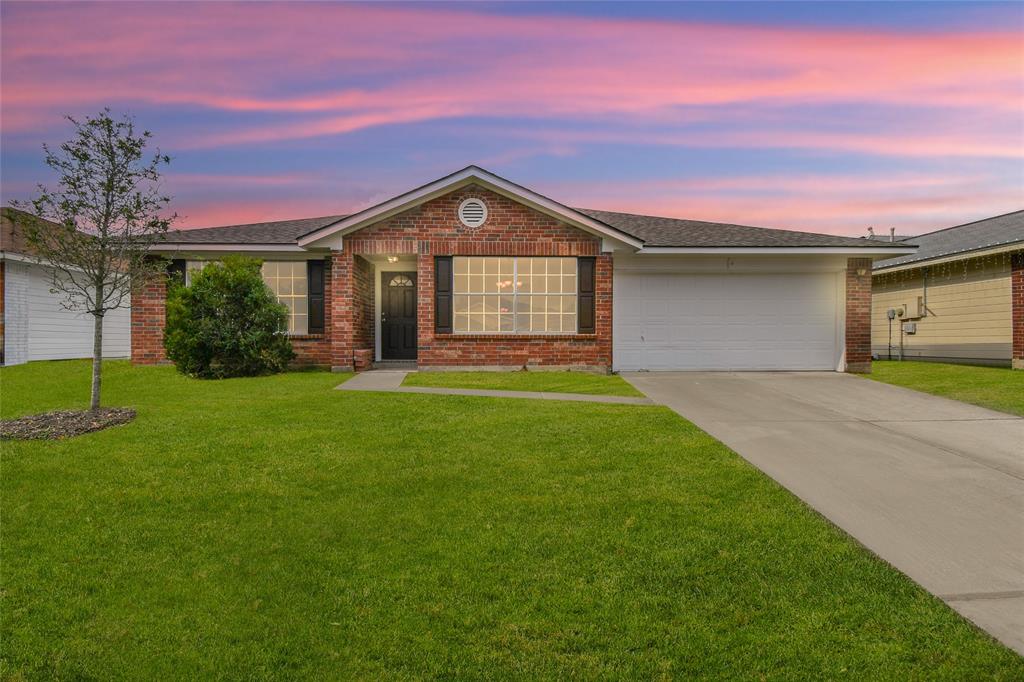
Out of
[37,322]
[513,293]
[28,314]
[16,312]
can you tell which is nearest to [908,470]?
[513,293]

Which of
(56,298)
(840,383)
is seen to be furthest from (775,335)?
(56,298)

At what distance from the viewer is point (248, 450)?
6090 mm

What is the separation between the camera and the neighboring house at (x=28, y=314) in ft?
53.8

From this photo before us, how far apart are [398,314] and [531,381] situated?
17.6 ft

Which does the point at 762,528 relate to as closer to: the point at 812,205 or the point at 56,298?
the point at 812,205

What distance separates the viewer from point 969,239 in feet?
57.9

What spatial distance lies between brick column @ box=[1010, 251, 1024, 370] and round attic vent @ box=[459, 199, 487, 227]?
13.6 meters

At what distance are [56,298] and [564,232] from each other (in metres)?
17.0

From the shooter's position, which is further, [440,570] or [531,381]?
[531,381]

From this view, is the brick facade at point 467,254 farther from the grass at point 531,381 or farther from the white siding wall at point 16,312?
the white siding wall at point 16,312

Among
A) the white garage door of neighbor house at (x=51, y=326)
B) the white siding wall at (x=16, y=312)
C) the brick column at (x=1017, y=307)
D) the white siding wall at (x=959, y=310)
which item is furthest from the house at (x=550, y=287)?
the white garage door of neighbor house at (x=51, y=326)

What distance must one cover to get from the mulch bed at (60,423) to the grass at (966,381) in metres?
12.6

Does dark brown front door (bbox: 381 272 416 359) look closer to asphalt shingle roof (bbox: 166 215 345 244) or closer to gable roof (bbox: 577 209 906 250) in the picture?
asphalt shingle roof (bbox: 166 215 345 244)

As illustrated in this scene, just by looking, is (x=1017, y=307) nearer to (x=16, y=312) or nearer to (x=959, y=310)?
(x=959, y=310)
